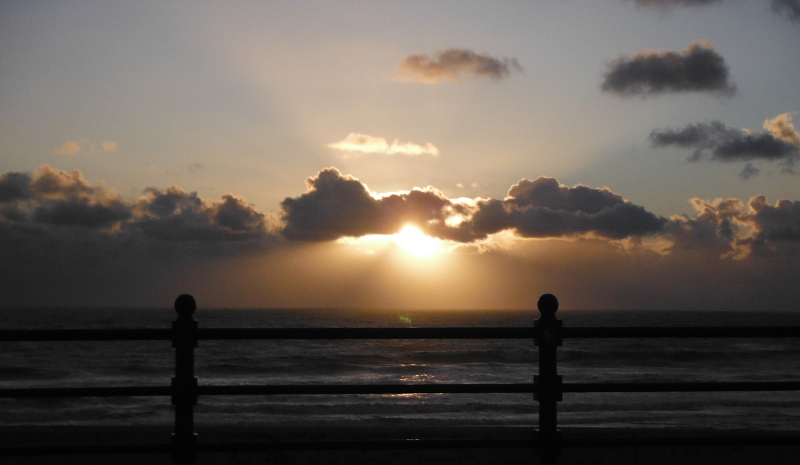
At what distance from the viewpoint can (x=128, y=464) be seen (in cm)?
760

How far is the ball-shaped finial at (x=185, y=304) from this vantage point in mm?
3336

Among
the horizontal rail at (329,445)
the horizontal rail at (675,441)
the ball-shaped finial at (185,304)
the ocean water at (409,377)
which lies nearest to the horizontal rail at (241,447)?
the horizontal rail at (329,445)

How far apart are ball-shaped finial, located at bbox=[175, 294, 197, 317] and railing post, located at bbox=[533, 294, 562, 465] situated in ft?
6.10

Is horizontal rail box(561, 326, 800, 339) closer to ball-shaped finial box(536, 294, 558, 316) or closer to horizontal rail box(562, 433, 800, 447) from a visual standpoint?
ball-shaped finial box(536, 294, 558, 316)

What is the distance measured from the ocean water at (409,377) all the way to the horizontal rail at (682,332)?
31.6 ft

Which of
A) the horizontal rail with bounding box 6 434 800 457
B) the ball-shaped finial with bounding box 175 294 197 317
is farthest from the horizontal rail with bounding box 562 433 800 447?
the ball-shaped finial with bounding box 175 294 197 317

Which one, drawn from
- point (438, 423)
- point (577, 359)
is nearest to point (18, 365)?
point (438, 423)

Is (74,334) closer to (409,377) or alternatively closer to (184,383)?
(184,383)

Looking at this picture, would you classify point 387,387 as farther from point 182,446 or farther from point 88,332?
point 88,332

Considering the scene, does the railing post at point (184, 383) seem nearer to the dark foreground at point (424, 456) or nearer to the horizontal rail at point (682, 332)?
the horizontal rail at point (682, 332)

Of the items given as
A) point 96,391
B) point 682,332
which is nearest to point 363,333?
point 96,391

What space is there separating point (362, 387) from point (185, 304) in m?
1.05

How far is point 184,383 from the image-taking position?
3322 mm

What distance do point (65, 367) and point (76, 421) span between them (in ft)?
50.8
